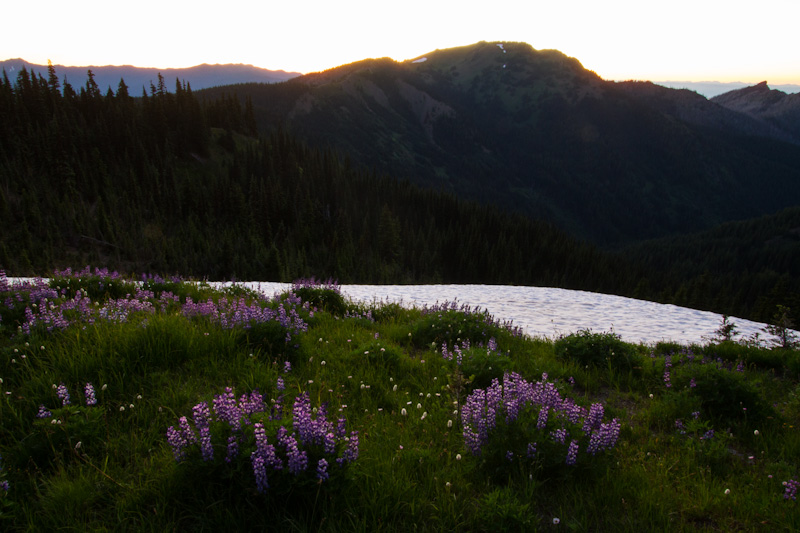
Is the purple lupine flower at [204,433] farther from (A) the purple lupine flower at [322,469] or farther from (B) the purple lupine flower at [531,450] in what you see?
(B) the purple lupine flower at [531,450]

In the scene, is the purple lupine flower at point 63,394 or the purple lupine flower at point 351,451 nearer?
the purple lupine flower at point 351,451

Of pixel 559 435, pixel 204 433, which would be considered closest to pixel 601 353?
pixel 559 435

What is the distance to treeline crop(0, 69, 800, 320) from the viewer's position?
67.8m

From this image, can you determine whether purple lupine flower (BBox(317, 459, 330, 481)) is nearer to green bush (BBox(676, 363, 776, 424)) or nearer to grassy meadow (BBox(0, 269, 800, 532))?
grassy meadow (BBox(0, 269, 800, 532))

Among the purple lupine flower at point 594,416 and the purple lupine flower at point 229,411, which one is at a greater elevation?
the purple lupine flower at point 229,411

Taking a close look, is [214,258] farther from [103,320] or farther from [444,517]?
[444,517]

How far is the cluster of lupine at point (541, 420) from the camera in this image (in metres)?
3.84

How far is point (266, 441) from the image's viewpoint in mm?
3006

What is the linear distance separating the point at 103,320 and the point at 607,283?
131185 millimetres

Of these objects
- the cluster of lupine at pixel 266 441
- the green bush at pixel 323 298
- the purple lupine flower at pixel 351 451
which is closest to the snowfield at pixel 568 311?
the green bush at pixel 323 298

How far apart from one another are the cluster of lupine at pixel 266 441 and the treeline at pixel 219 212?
53878 mm

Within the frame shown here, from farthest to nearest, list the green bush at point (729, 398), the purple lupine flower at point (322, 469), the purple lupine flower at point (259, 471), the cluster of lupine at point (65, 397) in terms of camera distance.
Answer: the green bush at point (729, 398)
the cluster of lupine at point (65, 397)
the purple lupine flower at point (322, 469)
the purple lupine flower at point (259, 471)

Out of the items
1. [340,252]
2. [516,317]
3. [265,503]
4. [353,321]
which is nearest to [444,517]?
[265,503]

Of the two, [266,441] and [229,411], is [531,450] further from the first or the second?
[229,411]
